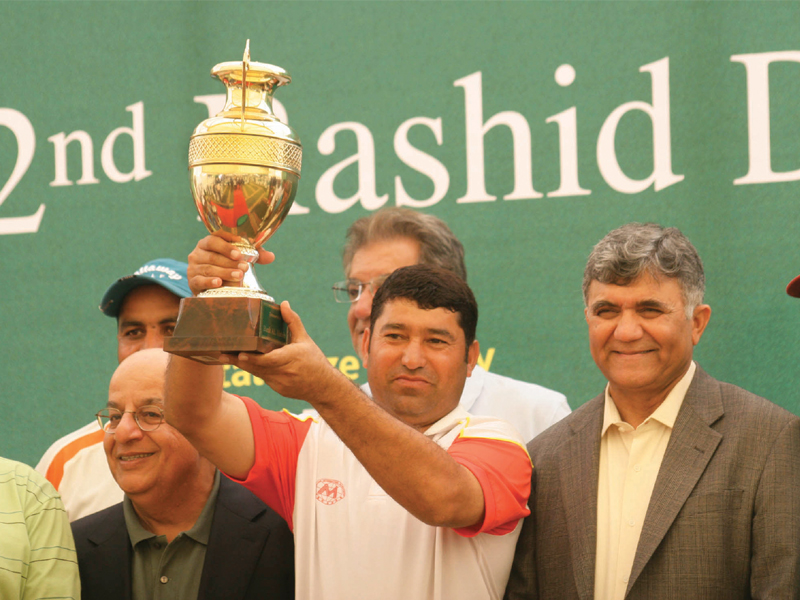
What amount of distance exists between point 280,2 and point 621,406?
2.18m

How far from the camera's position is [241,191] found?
71.6 inches

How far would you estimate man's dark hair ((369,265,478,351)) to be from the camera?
2.29 meters

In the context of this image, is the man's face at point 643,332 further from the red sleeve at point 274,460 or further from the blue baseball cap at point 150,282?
the blue baseball cap at point 150,282

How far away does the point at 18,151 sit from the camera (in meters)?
3.81

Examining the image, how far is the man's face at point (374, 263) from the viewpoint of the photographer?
2.95m

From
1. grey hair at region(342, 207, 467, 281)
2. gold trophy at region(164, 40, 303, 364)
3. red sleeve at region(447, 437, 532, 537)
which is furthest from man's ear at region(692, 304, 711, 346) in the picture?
gold trophy at region(164, 40, 303, 364)

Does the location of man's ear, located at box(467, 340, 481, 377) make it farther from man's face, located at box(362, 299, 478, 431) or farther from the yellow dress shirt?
the yellow dress shirt

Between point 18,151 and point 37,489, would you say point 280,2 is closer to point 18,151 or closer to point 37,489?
point 18,151

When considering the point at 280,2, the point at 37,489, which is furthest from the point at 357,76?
the point at 37,489

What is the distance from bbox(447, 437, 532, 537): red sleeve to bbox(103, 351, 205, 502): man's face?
2.35 ft

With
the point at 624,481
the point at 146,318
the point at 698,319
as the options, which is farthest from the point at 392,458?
the point at 146,318

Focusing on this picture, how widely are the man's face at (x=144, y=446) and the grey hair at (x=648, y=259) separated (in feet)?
3.71

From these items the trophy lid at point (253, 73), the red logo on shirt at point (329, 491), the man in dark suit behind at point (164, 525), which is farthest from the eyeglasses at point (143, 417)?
the trophy lid at point (253, 73)

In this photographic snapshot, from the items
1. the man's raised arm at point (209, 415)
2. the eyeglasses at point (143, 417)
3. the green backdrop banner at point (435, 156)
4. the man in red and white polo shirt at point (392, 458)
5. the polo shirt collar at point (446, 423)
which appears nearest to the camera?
the man in red and white polo shirt at point (392, 458)
